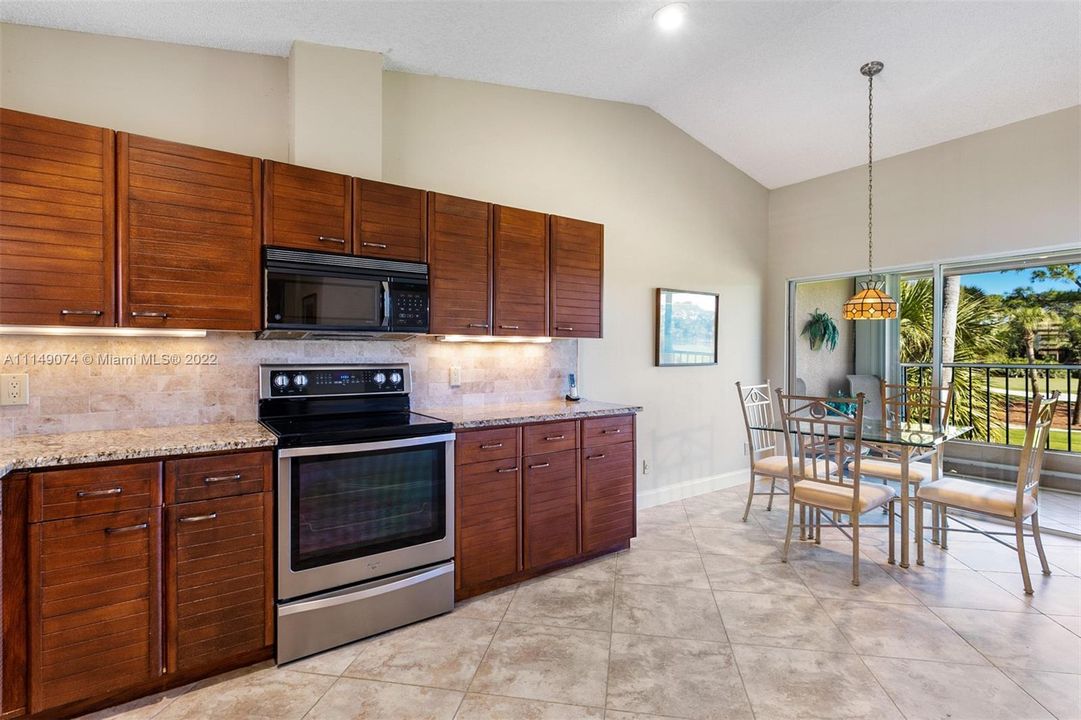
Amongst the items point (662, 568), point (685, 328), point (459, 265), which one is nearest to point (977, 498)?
point (662, 568)

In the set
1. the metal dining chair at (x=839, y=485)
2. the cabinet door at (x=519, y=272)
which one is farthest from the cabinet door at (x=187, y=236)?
the metal dining chair at (x=839, y=485)

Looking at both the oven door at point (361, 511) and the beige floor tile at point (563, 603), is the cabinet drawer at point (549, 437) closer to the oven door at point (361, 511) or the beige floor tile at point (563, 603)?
the oven door at point (361, 511)

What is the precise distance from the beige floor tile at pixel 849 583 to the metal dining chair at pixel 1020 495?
391 millimetres

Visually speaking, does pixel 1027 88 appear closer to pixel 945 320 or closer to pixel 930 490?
pixel 945 320

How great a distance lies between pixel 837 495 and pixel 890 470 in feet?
3.02

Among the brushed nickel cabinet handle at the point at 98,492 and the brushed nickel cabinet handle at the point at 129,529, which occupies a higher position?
the brushed nickel cabinet handle at the point at 98,492

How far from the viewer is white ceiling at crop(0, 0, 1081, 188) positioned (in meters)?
2.40

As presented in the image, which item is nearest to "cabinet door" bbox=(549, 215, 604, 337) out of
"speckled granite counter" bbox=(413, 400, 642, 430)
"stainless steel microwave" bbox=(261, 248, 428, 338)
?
"speckled granite counter" bbox=(413, 400, 642, 430)

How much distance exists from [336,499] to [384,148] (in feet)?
6.69

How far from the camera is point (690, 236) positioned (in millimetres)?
4570

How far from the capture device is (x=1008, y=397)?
387 cm

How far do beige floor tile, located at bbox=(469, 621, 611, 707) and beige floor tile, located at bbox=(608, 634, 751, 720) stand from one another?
7cm

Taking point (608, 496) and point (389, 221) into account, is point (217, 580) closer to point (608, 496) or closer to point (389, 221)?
point (389, 221)

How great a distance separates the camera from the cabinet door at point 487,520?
259 centimetres
